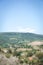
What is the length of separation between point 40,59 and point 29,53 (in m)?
2.54

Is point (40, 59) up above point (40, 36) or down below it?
below

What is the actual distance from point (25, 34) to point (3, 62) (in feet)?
66.0

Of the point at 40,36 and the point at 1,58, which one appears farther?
the point at 40,36

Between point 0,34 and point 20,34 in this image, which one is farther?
point 20,34

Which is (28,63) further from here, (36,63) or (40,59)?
(40,59)

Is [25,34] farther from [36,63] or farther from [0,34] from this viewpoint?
[36,63]

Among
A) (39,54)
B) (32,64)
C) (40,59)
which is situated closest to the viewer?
(32,64)

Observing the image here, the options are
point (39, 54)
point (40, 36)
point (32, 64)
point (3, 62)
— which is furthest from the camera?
point (40, 36)

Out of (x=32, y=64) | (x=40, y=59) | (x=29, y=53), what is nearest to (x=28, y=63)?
(x=32, y=64)

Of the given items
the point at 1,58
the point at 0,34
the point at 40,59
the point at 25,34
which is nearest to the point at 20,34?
the point at 25,34

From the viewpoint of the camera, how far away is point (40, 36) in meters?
28.5

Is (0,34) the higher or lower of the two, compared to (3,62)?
higher

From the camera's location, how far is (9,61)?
40.3ft

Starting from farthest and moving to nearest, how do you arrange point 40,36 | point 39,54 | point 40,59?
point 40,36, point 39,54, point 40,59
